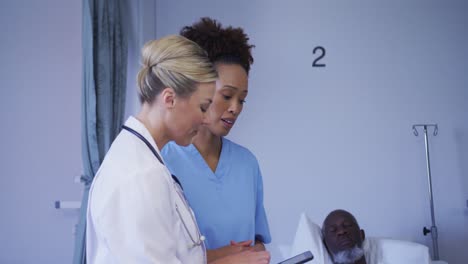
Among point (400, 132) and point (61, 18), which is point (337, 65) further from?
point (61, 18)

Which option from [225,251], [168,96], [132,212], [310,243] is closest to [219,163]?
[225,251]

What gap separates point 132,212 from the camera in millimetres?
599

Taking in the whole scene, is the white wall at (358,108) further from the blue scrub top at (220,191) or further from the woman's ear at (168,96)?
the woman's ear at (168,96)

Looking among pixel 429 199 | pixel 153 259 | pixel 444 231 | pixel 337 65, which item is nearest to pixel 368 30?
pixel 337 65

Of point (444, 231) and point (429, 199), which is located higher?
point (429, 199)

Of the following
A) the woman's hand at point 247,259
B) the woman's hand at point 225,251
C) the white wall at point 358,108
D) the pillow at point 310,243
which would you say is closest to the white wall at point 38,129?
the white wall at point 358,108

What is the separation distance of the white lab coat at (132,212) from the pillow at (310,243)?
62.5 inches

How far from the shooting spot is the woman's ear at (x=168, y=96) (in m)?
0.74

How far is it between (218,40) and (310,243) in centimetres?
145

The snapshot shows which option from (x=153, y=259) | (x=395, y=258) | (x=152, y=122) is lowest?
(x=395, y=258)

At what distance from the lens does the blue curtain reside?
1786 mm

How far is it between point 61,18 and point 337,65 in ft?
5.60

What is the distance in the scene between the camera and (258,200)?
3.84ft

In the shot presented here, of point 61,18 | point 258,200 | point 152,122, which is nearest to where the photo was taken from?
point 152,122
